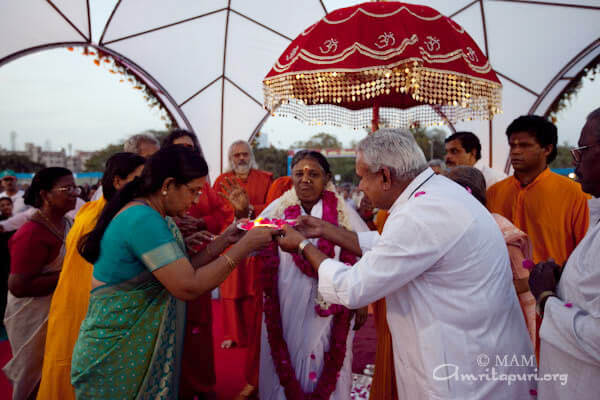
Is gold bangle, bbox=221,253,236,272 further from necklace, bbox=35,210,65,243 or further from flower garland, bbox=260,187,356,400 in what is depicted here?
necklace, bbox=35,210,65,243

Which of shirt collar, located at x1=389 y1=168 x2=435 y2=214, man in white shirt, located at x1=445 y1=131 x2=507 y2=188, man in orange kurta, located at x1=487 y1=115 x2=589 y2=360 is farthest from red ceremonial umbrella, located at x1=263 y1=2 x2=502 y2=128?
shirt collar, located at x1=389 y1=168 x2=435 y2=214

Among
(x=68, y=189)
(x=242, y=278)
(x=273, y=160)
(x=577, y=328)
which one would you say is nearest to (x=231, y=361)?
(x=242, y=278)

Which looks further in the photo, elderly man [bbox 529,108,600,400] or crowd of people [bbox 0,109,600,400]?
crowd of people [bbox 0,109,600,400]

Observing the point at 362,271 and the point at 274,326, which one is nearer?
the point at 362,271

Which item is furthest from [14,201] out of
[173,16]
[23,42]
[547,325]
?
[547,325]

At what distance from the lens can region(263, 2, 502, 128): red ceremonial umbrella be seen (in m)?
3.38

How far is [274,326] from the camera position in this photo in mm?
3342

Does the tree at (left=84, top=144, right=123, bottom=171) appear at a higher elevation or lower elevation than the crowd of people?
higher

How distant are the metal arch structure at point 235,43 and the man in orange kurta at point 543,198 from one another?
15.3ft

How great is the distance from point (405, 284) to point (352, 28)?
8.55 feet

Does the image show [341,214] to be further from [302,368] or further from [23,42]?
[23,42]

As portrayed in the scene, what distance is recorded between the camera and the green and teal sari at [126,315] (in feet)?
6.59

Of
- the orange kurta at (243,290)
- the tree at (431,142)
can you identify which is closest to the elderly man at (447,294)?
the orange kurta at (243,290)

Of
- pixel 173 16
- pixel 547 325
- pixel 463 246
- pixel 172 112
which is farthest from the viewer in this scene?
pixel 172 112
